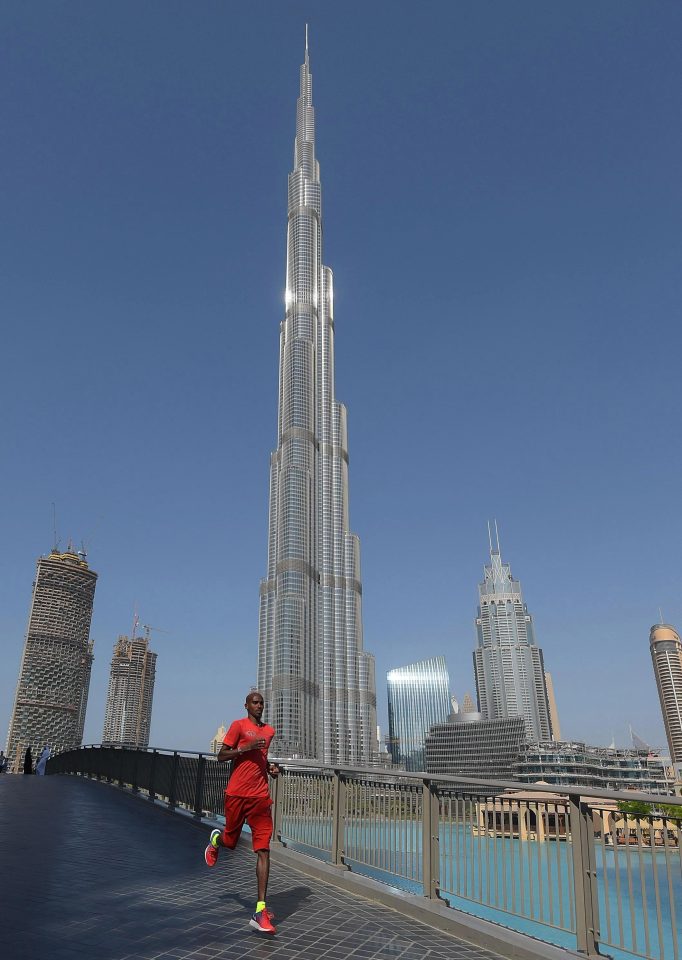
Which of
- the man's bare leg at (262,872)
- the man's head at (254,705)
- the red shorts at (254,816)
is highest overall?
the man's head at (254,705)

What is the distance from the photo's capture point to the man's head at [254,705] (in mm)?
6793

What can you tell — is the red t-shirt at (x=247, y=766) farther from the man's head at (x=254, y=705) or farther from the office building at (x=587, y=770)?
the office building at (x=587, y=770)

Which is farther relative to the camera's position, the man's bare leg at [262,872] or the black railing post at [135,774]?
the black railing post at [135,774]

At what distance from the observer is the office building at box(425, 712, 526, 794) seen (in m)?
174

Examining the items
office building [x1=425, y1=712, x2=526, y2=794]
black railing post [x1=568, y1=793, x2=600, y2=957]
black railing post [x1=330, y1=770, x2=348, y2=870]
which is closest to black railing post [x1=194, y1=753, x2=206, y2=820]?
black railing post [x1=330, y1=770, x2=348, y2=870]

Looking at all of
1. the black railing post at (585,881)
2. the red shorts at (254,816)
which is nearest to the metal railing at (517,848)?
the black railing post at (585,881)

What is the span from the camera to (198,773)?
1352cm

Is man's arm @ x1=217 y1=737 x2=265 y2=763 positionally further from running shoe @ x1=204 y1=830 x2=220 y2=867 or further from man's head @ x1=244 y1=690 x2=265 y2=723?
running shoe @ x1=204 y1=830 x2=220 y2=867

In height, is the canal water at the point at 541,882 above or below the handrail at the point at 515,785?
below

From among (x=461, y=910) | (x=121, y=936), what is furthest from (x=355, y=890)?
(x=121, y=936)

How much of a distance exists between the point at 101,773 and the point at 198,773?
45.5 ft

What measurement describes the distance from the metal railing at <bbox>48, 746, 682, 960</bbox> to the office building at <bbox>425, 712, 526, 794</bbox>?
568ft

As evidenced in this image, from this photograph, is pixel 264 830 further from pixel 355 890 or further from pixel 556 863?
pixel 556 863

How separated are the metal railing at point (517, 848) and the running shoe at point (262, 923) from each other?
196 centimetres
